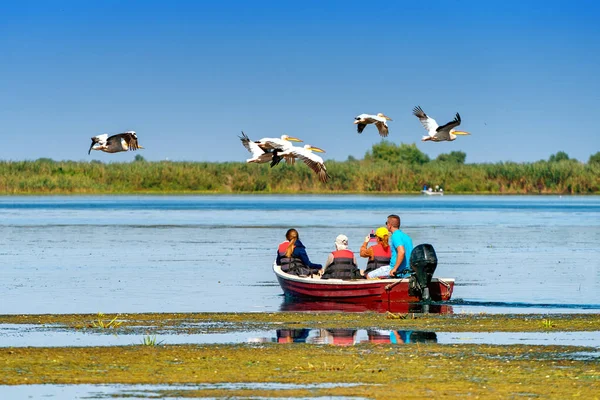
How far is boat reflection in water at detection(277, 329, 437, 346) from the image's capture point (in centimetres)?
1448

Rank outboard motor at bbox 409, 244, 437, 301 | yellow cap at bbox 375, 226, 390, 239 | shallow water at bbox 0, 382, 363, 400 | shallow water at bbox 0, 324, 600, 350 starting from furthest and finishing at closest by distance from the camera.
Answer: yellow cap at bbox 375, 226, 390, 239 → outboard motor at bbox 409, 244, 437, 301 → shallow water at bbox 0, 324, 600, 350 → shallow water at bbox 0, 382, 363, 400

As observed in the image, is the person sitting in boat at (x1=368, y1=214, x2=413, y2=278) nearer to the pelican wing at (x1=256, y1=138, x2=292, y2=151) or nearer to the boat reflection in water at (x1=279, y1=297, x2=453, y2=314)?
the boat reflection in water at (x1=279, y1=297, x2=453, y2=314)

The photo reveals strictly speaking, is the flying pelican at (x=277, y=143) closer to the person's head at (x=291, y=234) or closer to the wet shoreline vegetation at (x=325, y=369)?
the person's head at (x=291, y=234)

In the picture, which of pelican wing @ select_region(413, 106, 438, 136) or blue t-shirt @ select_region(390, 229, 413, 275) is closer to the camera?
blue t-shirt @ select_region(390, 229, 413, 275)

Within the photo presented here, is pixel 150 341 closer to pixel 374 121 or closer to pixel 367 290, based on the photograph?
pixel 367 290

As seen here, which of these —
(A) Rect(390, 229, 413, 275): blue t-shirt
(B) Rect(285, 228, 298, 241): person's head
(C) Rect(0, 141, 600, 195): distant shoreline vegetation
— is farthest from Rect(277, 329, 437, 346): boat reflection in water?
(C) Rect(0, 141, 600, 195): distant shoreline vegetation

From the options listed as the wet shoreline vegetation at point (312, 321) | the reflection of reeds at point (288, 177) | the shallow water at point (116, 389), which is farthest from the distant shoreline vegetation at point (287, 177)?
the shallow water at point (116, 389)

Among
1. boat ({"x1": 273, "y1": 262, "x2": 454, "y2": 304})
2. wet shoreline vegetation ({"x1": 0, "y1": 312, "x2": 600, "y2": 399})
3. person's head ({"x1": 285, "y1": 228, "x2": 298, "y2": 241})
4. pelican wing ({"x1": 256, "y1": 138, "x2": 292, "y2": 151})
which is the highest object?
pelican wing ({"x1": 256, "y1": 138, "x2": 292, "y2": 151})

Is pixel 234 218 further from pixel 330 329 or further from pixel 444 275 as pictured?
pixel 330 329

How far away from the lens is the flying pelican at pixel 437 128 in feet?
83.0

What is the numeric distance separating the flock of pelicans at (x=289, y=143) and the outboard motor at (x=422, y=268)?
2748mm

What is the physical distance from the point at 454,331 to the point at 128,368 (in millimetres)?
4729

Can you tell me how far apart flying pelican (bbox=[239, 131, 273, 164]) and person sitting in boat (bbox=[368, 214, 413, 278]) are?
220 inches

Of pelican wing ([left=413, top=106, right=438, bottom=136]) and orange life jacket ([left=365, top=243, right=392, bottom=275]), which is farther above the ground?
pelican wing ([left=413, top=106, right=438, bottom=136])
